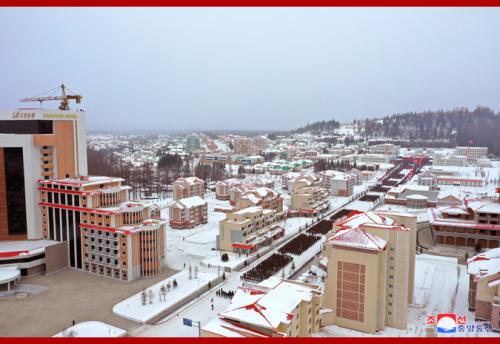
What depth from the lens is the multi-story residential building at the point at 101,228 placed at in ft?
61.8

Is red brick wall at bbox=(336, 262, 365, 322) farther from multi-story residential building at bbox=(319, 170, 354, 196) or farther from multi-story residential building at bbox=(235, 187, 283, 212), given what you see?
multi-story residential building at bbox=(319, 170, 354, 196)

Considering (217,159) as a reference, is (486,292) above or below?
below

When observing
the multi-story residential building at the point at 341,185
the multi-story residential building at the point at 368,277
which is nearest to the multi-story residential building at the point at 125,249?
the multi-story residential building at the point at 368,277

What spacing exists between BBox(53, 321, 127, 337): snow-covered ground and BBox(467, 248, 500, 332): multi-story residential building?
44.6 feet

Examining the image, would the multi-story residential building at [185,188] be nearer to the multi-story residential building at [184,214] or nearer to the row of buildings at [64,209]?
the multi-story residential building at [184,214]

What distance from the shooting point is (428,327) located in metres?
14.4

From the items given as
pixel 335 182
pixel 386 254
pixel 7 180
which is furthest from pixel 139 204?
pixel 335 182

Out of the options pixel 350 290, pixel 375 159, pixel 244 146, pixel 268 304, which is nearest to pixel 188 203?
pixel 350 290

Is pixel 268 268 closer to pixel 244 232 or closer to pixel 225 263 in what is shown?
pixel 225 263

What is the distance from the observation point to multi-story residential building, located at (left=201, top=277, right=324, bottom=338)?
436 inches

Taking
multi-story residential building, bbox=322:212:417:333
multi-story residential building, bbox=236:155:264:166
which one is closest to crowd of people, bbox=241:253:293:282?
multi-story residential building, bbox=322:212:417:333

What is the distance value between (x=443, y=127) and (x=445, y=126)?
1658mm

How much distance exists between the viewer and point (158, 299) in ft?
54.2

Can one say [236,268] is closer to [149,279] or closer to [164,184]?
[149,279]
